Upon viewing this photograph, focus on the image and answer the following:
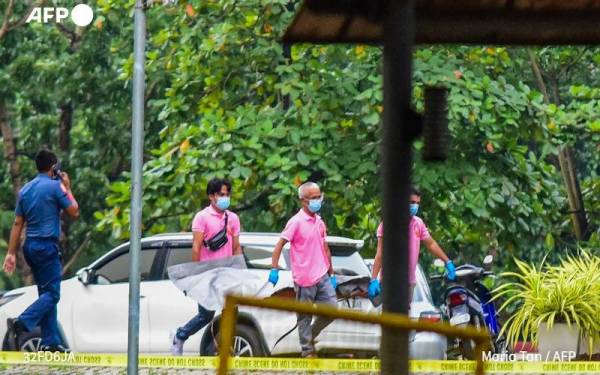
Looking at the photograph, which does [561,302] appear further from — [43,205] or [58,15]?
[58,15]

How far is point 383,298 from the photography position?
7117 millimetres

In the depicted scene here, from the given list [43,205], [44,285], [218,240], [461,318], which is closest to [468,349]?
[43,205]

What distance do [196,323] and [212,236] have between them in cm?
79

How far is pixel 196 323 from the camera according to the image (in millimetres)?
17141

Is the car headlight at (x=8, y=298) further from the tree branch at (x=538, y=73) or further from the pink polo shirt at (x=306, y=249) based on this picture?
the tree branch at (x=538, y=73)

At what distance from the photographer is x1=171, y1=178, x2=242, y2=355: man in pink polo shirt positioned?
56.0ft

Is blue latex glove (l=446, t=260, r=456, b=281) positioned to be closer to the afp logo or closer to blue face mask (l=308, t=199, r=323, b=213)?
blue face mask (l=308, t=199, r=323, b=213)

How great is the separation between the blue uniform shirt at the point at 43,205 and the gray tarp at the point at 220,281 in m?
1.27

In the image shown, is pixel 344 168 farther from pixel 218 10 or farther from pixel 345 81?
pixel 218 10

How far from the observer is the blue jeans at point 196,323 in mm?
17109

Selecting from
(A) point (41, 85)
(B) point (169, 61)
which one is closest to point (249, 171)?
(B) point (169, 61)

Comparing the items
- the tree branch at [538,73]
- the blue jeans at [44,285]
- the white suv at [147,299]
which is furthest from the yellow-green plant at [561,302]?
the tree branch at [538,73]

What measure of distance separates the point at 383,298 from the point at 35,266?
993 centimetres

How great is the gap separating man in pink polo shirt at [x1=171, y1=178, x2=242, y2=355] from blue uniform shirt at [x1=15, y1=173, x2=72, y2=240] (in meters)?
1.29
